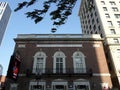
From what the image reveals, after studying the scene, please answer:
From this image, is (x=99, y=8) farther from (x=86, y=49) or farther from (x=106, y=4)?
(x=86, y=49)

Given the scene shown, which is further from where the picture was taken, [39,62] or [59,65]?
[39,62]

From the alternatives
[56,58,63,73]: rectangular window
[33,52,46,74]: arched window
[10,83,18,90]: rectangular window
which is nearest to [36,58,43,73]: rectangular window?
[33,52,46,74]: arched window

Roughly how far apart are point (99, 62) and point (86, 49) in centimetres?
313

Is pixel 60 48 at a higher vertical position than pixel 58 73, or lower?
higher

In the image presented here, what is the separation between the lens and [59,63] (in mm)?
25078

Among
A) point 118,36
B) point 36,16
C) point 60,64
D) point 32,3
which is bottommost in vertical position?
point 36,16

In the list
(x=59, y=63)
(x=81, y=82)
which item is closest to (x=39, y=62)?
(x=59, y=63)

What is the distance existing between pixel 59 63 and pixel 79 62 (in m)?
3.25

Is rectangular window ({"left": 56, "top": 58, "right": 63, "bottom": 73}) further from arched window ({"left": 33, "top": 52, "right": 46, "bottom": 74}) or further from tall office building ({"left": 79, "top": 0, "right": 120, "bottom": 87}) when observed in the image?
tall office building ({"left": 79, "top": 0, "right": 120, "bottom": 87})

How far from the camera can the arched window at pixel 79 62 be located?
24.2m

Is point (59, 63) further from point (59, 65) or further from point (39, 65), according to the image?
point (39, 65)

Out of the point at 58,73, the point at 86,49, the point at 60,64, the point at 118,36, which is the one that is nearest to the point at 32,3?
the point at 58,73

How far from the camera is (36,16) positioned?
3752mm

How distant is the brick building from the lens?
2281 cm
